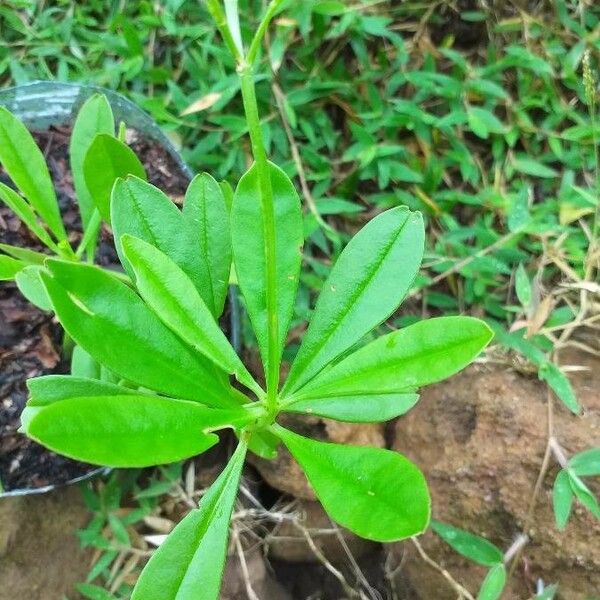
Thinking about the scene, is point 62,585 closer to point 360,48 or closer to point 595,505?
point 595,505

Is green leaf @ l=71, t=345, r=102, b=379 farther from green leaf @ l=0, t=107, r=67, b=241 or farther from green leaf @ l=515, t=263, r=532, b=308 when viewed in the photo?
green leaf @ l=515, t=263, r=532, b=308

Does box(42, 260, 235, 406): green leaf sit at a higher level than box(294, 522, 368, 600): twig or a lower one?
higher

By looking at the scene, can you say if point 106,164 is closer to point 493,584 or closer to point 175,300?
point 175,300

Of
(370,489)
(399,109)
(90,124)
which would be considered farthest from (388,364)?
(399,109)

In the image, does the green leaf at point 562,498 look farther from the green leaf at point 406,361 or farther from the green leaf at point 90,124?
the green leaf at point 90,124

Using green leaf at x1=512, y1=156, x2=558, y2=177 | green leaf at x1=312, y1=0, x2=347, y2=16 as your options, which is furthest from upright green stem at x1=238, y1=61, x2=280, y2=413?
green leaf at x1=512, y1=156, x2=558, y2=177

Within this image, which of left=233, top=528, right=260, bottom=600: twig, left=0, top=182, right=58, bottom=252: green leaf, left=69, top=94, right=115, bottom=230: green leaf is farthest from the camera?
left=233, top=528, right=260, bottom=600: twig
